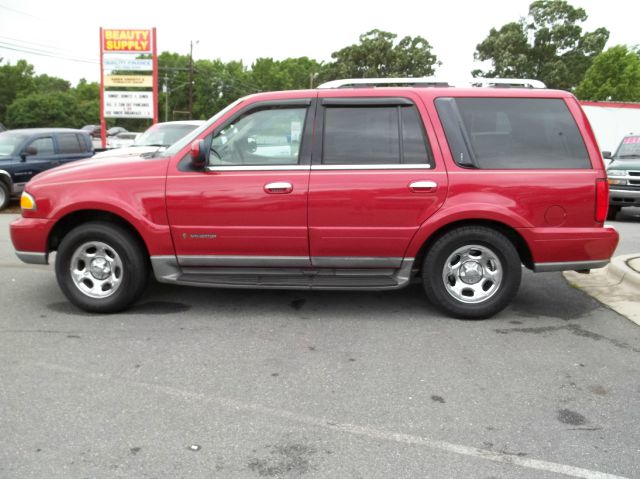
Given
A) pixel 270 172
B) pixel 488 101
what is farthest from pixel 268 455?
pixel 488 101

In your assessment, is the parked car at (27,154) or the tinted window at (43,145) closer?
the parked car at (27,154)

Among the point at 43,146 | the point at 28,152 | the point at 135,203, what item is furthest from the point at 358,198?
the point at 43,146

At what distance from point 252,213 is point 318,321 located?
1.07 metres

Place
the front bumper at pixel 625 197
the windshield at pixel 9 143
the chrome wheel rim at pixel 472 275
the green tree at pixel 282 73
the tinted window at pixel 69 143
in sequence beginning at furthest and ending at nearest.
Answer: the green tree at pixel 282 73
the tinted window at pixel 69 143
the windshield at pixel 9 143
the front bumper at pixel 625 197
the chrome wheel rim at pixel 472 275

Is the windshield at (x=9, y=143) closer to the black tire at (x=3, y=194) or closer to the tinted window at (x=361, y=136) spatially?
the black tire at (x=3, y=194)

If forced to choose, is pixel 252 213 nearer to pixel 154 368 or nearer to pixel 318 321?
pixel 318 321

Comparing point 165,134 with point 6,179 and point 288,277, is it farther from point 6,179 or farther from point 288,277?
point 288,277

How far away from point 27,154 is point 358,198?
10013mm

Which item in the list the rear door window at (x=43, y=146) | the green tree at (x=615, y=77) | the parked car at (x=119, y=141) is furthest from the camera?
the green tree at (x=615, y=77)

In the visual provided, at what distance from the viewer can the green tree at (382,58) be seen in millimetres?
52656

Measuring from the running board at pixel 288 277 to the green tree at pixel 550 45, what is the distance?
47046 millimetres

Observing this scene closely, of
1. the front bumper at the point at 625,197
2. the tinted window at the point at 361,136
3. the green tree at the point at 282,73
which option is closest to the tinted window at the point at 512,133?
the tinted window at the point at 361,136

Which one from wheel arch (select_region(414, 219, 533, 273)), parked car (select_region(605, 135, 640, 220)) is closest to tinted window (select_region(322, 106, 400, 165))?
wheel arch (select_region(414, 219, 533, 273))

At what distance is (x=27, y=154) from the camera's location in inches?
489
